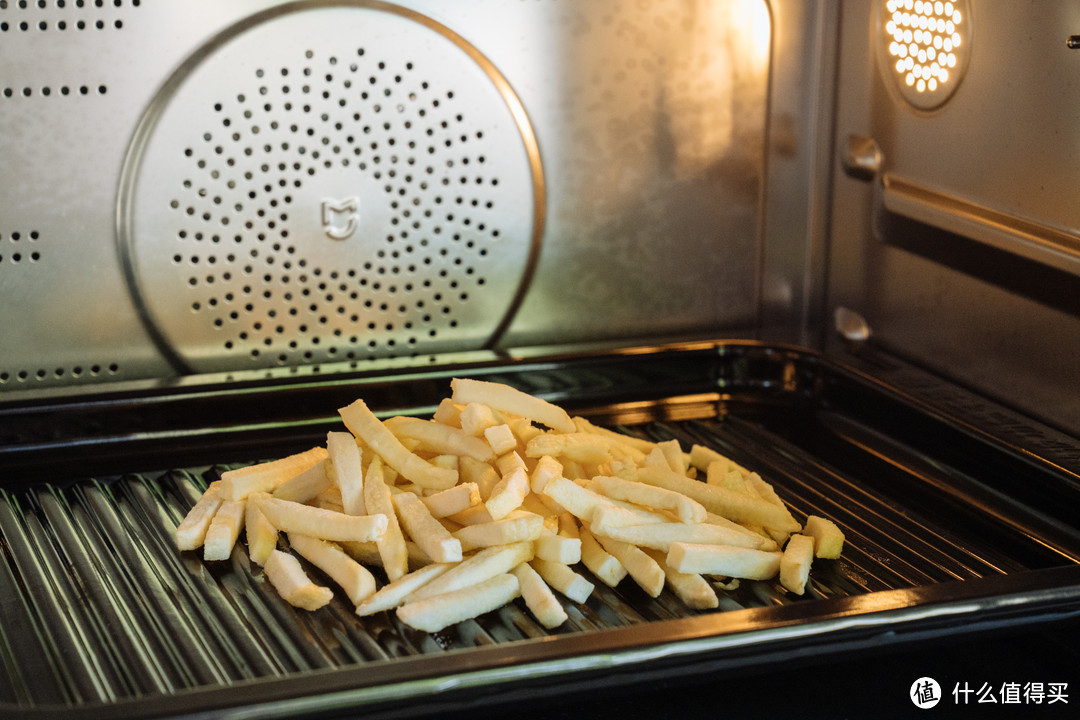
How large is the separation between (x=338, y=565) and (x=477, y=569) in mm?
150

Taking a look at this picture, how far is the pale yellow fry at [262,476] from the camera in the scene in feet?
4.34

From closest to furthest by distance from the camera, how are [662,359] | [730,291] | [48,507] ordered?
[48,507], [662,359], [730,291]

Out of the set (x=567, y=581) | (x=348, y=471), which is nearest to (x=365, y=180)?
(x=348, y=471)

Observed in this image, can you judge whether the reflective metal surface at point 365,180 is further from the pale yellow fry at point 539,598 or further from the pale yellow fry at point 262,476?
the pale yellow fry at point 539,598

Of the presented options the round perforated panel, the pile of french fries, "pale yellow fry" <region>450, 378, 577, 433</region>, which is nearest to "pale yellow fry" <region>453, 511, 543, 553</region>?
the pile of french fries

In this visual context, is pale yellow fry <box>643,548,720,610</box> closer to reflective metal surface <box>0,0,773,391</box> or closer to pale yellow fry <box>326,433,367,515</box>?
pale yellow fry <box>326,433,367,515</box>

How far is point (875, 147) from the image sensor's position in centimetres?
179

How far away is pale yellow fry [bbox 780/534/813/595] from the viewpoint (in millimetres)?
1187

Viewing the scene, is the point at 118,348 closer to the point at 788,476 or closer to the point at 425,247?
the point at 425,247

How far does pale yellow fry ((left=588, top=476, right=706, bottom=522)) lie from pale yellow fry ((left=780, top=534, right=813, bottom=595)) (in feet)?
0.32

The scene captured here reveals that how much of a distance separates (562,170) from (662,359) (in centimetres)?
34

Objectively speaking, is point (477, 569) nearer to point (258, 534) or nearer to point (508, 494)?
point (508, 494)

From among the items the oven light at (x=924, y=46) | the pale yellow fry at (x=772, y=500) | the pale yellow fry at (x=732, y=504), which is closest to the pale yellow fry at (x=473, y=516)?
the pale yellow fry at (x=732, y=504)

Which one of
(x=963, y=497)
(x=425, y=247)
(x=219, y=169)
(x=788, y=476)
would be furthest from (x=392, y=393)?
(x=963, y=497)
